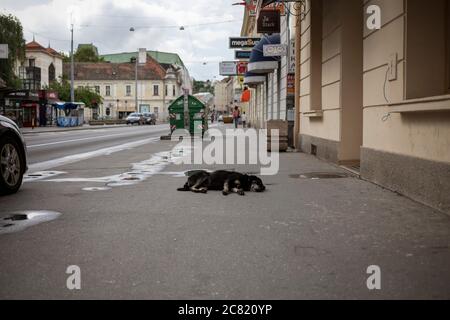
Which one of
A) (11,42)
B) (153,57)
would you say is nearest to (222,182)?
(11,42)

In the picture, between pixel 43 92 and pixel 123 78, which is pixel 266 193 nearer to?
pixel 43 92

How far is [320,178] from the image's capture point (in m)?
9.70

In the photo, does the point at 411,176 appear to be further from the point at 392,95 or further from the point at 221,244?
the point at 221,244

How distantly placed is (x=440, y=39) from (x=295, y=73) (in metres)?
10.6

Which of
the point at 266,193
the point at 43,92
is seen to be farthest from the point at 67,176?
the point at 43,92

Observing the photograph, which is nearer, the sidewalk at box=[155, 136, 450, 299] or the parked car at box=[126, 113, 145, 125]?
the sidewalk at box=[155, 136, 450, 299]

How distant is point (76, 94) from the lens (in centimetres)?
8588

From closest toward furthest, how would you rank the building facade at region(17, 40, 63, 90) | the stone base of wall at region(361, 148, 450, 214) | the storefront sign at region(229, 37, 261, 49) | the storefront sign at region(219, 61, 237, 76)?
the stone base of wall at region(361, 148, 450, 214)
the storefront sign at region(229, 37, 261, 49)
the storefront sign at region(219, 61, 237, 76)
the building facade at region(17, 40, 63, 90)

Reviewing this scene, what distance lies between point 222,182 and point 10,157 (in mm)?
3000

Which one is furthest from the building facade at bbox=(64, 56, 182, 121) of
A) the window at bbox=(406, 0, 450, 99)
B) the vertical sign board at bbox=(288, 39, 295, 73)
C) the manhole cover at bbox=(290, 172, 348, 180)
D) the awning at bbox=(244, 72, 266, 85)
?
the window at bbox=(406, 0, 450, 99)

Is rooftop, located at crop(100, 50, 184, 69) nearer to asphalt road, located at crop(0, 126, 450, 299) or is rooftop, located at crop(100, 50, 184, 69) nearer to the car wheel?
the car wheel

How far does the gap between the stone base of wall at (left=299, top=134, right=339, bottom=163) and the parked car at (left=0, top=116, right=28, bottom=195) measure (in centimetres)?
629

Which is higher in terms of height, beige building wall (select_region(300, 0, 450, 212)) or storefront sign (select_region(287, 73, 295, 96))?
storefront sign (select_region(287, 73, 295, 96))

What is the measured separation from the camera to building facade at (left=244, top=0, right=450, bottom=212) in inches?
252
